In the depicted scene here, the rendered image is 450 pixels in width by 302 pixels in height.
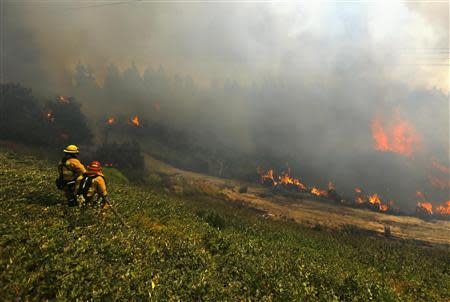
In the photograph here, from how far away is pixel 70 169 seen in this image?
12.7 m

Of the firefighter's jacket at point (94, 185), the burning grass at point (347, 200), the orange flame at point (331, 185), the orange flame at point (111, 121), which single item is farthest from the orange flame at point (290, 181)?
the firefighter's jacket at point (94, 185)

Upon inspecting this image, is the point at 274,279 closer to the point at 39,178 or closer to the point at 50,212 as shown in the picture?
the point at 50,212

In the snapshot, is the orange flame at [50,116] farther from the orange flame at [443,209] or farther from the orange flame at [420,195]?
the orange flame at [420,195]

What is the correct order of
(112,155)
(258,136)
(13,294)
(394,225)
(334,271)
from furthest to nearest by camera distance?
(258,136)
(112,155)
(394,225)
(334,271)
(13,294)

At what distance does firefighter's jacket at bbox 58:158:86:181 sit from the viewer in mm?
12727

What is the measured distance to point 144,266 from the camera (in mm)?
9523

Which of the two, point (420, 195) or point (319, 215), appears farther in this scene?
point (420, 195)

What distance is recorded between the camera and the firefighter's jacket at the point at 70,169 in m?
12.7

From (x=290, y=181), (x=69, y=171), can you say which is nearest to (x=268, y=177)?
(x=290, y=181)

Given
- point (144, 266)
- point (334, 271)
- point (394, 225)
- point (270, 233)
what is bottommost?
point (394, 225)

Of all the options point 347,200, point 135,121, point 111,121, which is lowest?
point 347,200

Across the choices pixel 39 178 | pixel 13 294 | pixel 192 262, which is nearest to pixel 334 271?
pixel 192 262

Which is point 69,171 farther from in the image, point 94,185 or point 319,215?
point 319,215

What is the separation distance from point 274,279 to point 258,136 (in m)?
143
